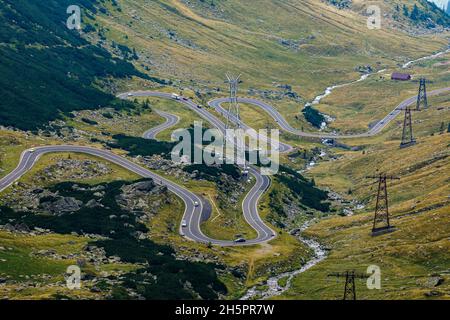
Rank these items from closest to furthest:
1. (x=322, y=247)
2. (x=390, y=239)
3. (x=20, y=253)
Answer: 1. (x=20, y=253)
2. (x=390, y=239)
3. (x=322, y=247)

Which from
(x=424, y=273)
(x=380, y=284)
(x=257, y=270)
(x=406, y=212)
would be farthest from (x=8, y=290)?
(x=406, y=212)

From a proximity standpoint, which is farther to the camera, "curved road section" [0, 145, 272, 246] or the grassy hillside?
"curved road section" [0, 145, 272, 246]

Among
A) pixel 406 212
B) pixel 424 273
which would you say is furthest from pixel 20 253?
pixel 406 212

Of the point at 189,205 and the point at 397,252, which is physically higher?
the point at 189,205

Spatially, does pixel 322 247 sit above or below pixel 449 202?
below

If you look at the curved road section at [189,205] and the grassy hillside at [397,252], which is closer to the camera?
the grassy hillside at [397,252]

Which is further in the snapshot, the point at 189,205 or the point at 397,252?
the point at 189,205

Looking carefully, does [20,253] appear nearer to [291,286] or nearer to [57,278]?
[57,278]

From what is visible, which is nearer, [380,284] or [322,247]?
[380,284]
